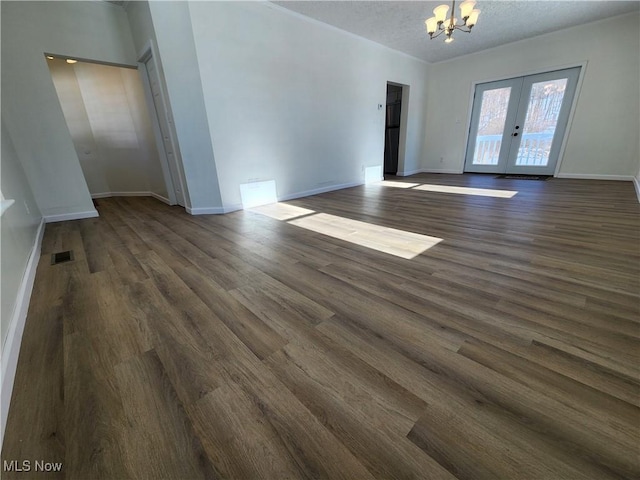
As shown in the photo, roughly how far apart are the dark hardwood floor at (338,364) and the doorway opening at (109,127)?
3.63m

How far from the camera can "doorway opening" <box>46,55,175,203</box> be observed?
4.79 meters

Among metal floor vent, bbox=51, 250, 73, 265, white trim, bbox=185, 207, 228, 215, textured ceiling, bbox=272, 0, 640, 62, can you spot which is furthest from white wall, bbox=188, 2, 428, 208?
metal floor vent, bbox=51, 250, 73, 265

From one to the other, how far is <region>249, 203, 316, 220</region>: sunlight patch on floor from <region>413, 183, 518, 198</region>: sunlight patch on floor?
8.93ft

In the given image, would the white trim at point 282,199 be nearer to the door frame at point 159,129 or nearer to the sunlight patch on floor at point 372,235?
the door frame at point 159,129

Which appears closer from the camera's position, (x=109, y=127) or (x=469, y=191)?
(x=469, y=191)

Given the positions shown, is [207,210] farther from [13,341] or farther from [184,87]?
[13,341]

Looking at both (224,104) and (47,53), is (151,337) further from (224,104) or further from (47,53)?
(47,53)

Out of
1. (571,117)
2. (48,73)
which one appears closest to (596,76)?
(571,117)

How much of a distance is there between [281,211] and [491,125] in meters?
5.93

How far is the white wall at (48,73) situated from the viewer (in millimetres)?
3096

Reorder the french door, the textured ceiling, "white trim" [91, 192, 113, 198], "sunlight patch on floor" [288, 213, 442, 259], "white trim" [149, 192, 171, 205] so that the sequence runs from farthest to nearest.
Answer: "white trim" [91, 192, 113, 198] → the french door → "white trim" [149, 192, 171, 205] → the textured ceiling → "sunlight patch on floor" [288, 213, 442, 259]

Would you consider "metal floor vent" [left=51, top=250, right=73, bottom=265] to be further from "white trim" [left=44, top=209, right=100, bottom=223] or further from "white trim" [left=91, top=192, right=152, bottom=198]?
"white trim" [left=91, top=192, right=152, bottom=198]

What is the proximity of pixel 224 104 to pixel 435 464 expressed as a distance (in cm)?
412

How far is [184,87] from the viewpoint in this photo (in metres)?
3.29
